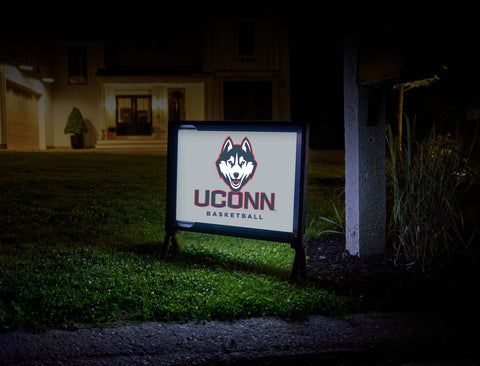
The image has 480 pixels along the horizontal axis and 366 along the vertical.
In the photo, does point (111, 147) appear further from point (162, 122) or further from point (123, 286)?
point (123, 286)

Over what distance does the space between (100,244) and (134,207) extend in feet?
6.49

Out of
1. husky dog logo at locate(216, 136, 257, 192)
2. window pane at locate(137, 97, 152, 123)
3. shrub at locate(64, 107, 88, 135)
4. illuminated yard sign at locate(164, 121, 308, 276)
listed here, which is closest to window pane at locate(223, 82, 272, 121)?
window pane at locate(137, 97, 152, 123)

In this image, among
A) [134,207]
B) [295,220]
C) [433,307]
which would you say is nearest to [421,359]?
[433,307]

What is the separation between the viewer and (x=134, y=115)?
24.3 m

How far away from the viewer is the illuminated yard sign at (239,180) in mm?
3750

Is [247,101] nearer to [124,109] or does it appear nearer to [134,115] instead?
[134,115]

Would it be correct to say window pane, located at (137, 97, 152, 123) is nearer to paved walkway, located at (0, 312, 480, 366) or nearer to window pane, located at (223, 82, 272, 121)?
window pane, located at (223, 82, 272, 121)

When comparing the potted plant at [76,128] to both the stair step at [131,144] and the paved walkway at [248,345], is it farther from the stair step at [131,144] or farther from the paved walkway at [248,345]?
the paved walkway at [248,345]

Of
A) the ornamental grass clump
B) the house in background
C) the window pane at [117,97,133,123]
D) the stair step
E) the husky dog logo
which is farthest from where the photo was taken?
the window pane at [117,97,133,123]

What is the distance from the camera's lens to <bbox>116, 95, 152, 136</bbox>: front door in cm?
2408

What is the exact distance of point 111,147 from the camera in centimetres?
2011

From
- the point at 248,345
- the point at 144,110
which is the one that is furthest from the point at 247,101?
the point at 248,345

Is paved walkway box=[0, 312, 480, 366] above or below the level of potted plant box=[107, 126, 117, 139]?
below

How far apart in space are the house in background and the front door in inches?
2.1
